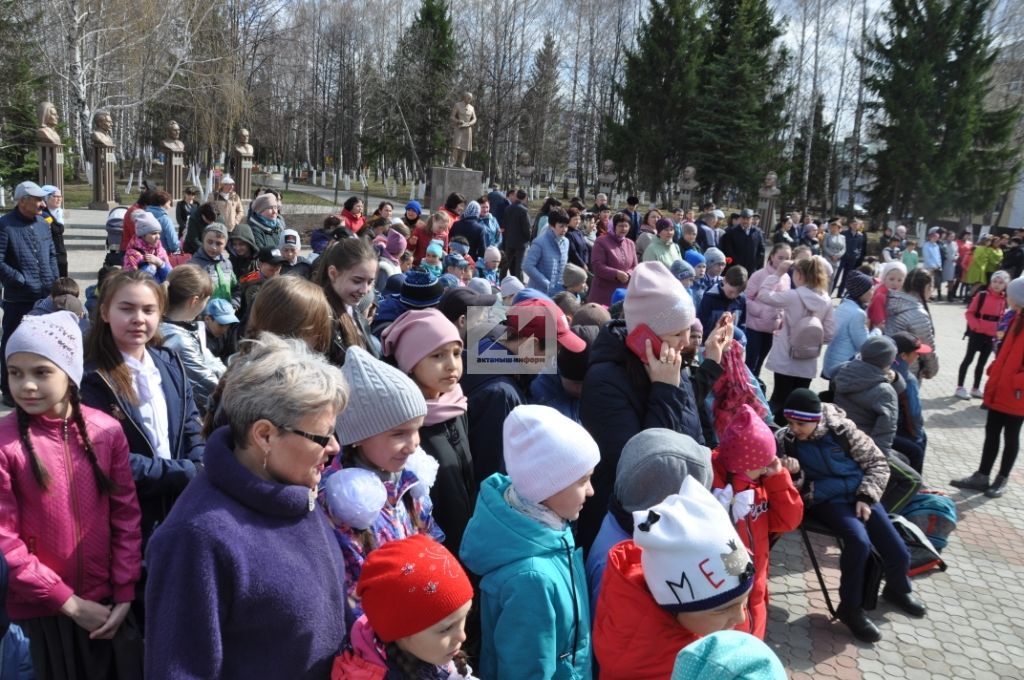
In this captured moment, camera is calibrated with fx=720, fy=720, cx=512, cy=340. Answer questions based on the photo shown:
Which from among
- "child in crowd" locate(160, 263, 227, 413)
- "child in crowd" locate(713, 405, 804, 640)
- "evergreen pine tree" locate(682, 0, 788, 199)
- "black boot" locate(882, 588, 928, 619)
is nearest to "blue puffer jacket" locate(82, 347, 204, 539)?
"child in crowd" locate(160, 263, 227, 413)

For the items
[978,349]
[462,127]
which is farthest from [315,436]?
[462,127]

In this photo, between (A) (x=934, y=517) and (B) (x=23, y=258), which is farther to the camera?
(B) (x=23, y=258)

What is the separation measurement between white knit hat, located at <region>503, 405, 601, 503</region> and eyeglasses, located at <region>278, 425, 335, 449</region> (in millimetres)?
668

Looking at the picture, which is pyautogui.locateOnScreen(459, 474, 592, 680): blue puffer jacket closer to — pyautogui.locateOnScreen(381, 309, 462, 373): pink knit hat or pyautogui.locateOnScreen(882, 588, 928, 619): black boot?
pyautogui.locateOnScreen(381, 309, 462, 373): pink knit hat

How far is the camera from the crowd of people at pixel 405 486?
1.61m

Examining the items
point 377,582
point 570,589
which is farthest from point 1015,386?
point 377,582

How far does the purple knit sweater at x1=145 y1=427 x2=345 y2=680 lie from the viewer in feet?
4.84

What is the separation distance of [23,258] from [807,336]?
275 inches

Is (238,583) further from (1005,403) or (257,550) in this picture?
(1005,403)

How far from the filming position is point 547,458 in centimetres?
216

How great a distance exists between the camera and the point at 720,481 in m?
3.18

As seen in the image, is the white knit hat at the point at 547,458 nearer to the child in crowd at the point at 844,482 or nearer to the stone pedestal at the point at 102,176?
the child in crowd at the point at 844,482

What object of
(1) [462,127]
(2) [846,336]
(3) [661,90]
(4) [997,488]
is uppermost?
(3) [661,90]
